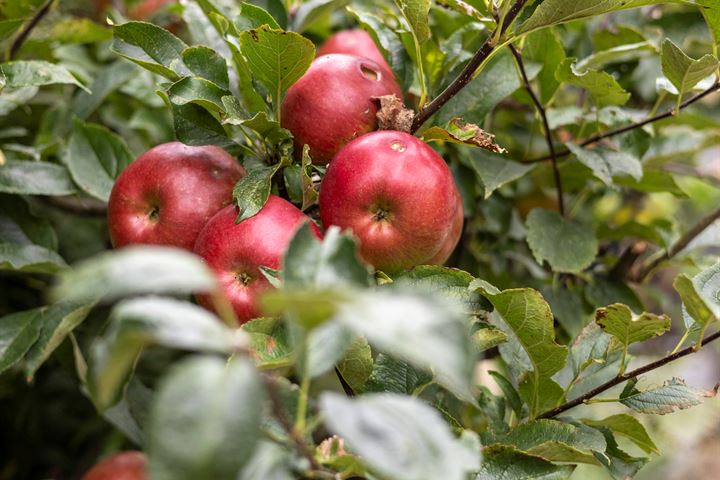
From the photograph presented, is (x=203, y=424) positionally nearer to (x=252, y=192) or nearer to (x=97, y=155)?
(x=252, y=192)

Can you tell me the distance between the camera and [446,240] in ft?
2.28

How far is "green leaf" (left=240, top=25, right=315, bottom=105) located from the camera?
2.06ft

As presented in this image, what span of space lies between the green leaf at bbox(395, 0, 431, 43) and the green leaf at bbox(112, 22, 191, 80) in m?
0.21

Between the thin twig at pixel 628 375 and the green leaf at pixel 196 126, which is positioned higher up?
the green leaf at pixel 196 126

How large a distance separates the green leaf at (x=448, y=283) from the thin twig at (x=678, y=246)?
49cm

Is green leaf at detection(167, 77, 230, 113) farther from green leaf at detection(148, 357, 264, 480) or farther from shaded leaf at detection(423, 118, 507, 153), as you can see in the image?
green leaf at detection(148, 357, 264, 480)

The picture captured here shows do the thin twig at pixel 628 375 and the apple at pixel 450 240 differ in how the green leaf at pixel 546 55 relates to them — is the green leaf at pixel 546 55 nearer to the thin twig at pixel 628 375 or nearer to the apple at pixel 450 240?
the apple at pixel 450 240

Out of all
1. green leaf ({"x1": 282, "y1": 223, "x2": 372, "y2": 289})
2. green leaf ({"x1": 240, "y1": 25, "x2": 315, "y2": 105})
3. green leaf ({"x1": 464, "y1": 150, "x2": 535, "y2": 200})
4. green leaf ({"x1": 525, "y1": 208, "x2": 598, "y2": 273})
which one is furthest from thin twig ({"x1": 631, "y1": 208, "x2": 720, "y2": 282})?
green leaf ({"x1": 282, "y1": 223, "x2": 372, "y2": 289})

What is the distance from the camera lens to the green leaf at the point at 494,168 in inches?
32.0

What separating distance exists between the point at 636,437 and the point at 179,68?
0.55m

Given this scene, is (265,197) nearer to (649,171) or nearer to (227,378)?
(227,378)

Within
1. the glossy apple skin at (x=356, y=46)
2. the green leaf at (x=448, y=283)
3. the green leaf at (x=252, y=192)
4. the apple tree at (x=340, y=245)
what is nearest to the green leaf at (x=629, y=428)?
the apple tree at (x=340, y=245)

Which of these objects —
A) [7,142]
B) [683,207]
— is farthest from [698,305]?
[683,207]

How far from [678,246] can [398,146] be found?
1.84ft
